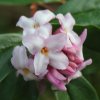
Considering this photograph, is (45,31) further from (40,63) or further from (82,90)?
(82,90)

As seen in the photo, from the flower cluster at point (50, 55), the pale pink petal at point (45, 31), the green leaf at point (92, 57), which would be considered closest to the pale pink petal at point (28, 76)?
the flower cluster at point (50, 55)

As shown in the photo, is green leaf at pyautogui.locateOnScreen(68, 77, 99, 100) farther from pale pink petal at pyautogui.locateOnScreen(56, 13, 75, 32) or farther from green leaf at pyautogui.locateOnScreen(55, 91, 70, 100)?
pale pink petal at pyautogui.locateOnScreen(56, 13, 75, 32)

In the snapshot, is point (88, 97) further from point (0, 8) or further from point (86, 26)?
point (0, 8)

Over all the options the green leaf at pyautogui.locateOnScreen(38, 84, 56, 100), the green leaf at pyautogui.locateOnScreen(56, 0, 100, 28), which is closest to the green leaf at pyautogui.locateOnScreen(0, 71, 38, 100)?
the green leaf at pyautogui.locateOnScreen(38, 84, 56, 100)

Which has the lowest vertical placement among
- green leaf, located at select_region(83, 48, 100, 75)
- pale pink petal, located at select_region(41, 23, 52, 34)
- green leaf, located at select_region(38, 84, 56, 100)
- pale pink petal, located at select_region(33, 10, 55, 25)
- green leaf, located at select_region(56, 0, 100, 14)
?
green leaf, located at select_region(38, 84, 56, 100)

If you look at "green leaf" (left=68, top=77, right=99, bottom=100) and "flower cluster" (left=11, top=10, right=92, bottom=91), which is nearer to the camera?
"flower cluster" (left=11, top=10, right=92, bottom=91)

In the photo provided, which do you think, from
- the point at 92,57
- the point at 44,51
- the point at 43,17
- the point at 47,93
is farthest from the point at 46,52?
the point at 47,93

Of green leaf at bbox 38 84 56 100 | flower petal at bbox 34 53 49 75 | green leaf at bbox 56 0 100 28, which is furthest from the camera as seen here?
green leaf at bbox 56 0 100 28

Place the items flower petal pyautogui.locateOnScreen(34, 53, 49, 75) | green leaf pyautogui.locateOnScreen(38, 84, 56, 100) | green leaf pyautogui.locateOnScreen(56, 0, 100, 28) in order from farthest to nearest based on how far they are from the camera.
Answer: green leaf pyautogui.locateOnScreen(56, 0, 100, 28)
green leaf pyautogui.locateOnScreen(38, 84, 56, 100)
flower petal pyautogui.locateOnScreen(34, 53, 49, 75)
